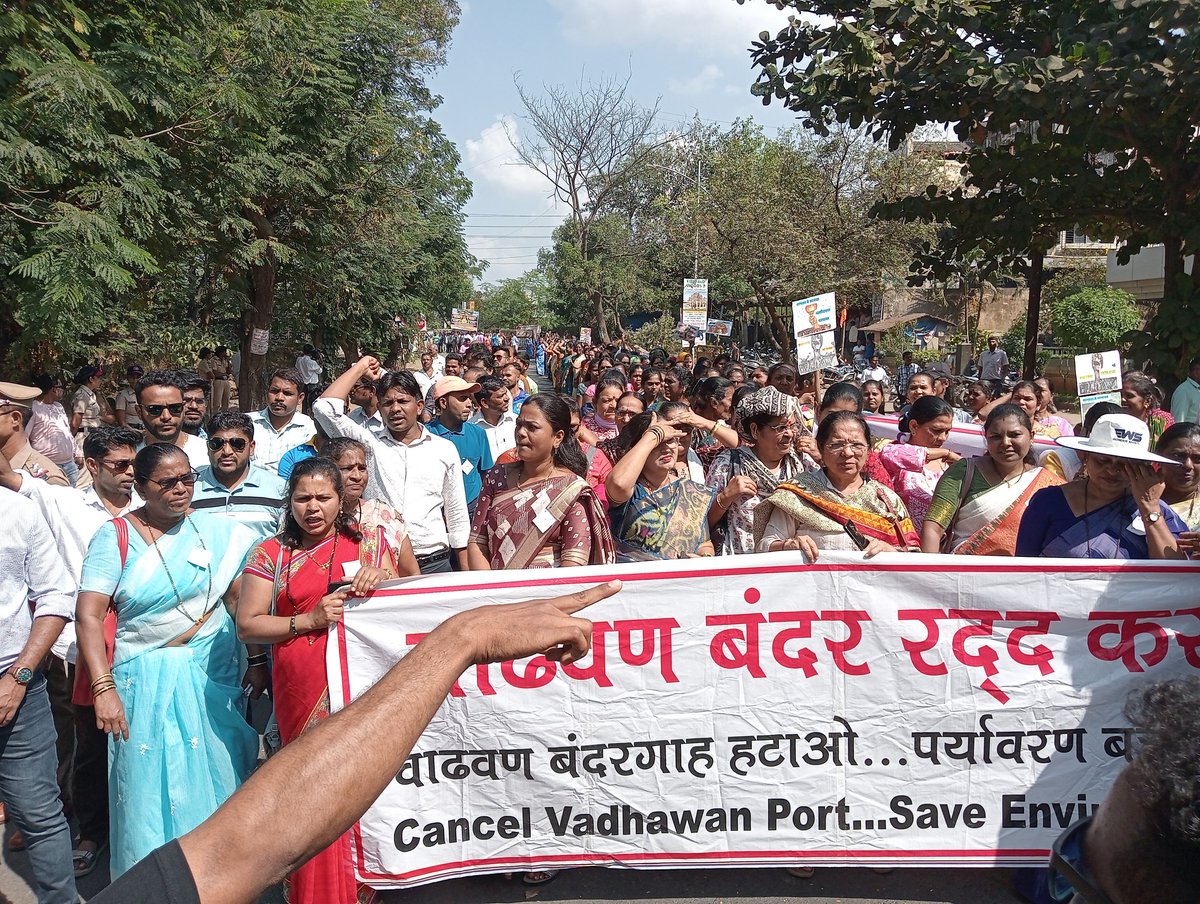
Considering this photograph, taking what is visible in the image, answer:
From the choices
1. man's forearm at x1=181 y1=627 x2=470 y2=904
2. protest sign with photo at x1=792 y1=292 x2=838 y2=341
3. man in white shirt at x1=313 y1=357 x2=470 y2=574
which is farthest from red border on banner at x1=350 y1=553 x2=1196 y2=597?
protest sign with photo at x1=792 y1=292 x2=838 y2=341

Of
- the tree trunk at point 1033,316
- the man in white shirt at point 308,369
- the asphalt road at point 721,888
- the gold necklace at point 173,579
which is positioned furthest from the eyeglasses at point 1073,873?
the man in white shirt at point 308,369

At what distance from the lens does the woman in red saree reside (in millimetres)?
3211

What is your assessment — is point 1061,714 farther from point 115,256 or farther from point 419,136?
point 419,136

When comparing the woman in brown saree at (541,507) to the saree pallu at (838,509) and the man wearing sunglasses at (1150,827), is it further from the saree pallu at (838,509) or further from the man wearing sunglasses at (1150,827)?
the man wearing sunglasses at (1150,827)

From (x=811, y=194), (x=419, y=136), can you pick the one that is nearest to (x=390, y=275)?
(x=419, y=136)

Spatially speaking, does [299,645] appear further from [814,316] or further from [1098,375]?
[1098,375]

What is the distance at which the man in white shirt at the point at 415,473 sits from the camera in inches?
203

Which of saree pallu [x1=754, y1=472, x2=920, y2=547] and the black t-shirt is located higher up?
saree pallu [x1=754, y1=472, x2=920, y2=547]

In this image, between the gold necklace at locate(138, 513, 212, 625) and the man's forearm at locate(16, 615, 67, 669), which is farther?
the gold necklace at locate(138, 513, 212, 625)

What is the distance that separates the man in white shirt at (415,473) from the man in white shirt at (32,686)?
2.04 metres

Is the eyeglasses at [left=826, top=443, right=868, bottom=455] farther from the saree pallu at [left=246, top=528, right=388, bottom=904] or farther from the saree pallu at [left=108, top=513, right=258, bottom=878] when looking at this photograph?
the saree pallu at [left=108, top=513, right=258, bottom=878]

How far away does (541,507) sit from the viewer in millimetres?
4020

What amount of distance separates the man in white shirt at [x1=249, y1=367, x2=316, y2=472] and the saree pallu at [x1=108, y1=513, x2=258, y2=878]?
1993mm

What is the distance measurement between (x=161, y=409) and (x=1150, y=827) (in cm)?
482
